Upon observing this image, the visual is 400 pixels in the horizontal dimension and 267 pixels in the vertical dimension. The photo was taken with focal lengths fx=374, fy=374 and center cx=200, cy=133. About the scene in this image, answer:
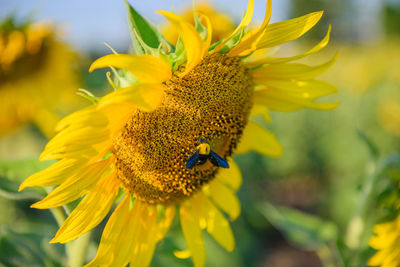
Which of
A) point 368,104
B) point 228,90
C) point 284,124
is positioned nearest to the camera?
point 228,90

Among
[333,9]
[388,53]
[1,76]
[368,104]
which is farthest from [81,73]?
[333,9]

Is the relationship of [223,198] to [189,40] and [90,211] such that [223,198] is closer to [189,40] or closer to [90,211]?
[90,211]

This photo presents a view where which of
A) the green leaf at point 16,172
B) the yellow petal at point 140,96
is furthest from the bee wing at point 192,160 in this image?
the green leaf at point 16,172

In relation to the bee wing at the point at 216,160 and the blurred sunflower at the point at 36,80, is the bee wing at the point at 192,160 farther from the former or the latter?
the blurred sunflower at the point at 36,80

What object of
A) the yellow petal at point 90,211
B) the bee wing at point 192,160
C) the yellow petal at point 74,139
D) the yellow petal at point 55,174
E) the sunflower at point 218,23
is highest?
the yellow petal at point 74,139

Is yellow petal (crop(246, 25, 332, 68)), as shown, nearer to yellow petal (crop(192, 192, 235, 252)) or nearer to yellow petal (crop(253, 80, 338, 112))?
yellow petal (crop(253, 80, 338, 112))

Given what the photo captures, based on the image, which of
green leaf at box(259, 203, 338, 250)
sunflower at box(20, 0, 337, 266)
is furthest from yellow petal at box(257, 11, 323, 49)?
green leaf at box(259, 203, 338, 250)

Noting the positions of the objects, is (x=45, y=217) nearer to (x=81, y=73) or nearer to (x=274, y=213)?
(x=81, y=73)
